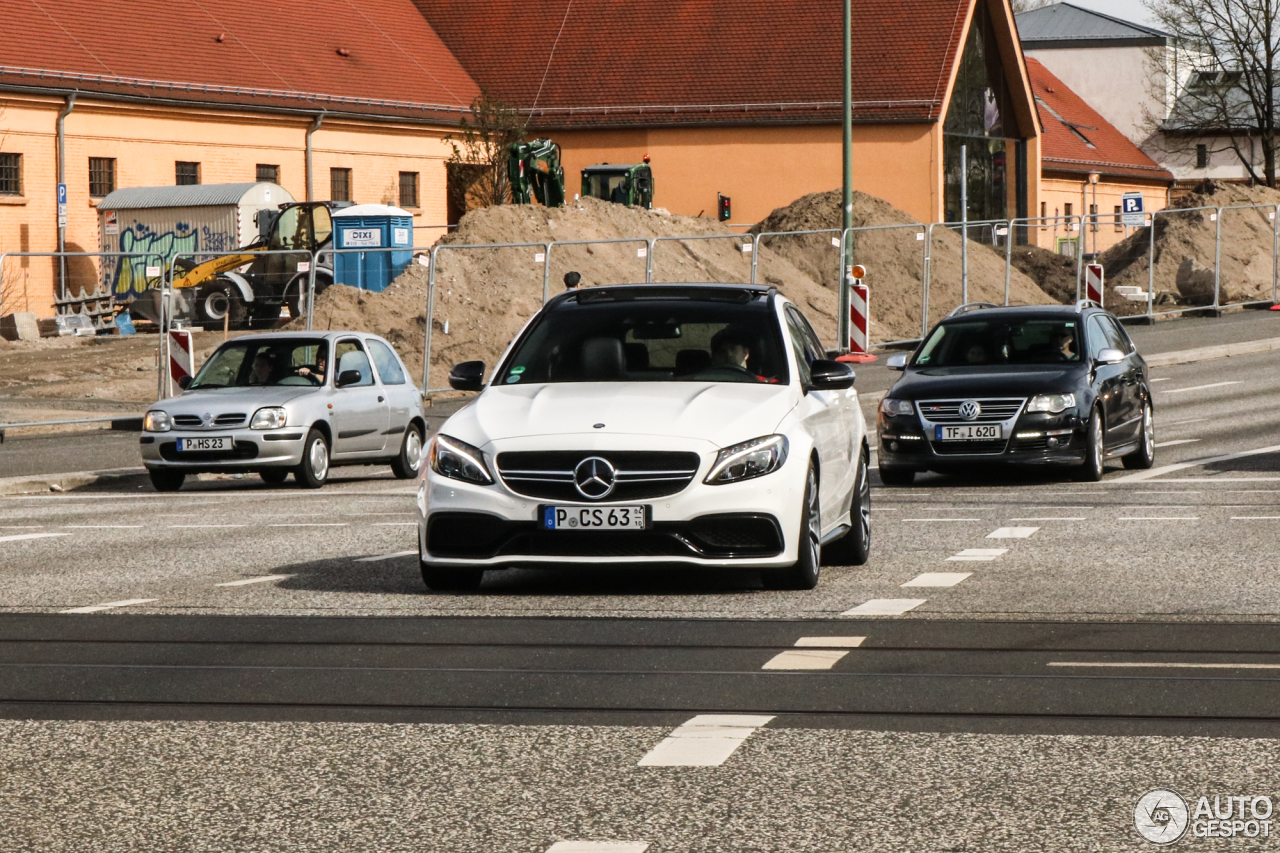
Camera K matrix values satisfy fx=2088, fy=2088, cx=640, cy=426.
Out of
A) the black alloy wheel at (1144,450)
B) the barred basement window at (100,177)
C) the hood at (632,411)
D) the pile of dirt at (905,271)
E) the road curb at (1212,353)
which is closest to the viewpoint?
the hood at (632,411)

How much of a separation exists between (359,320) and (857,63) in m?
29.9

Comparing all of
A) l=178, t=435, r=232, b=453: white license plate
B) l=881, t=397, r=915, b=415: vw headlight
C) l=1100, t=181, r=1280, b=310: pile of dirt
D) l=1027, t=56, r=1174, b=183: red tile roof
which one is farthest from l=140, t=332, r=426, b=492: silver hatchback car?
l=1027, t=56, r=1174, b=183: red tile roof

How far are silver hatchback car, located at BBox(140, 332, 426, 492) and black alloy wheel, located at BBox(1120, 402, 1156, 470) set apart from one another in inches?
290

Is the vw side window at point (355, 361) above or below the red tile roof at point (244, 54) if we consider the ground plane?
below

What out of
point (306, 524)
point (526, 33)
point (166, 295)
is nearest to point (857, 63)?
point (526, 33)

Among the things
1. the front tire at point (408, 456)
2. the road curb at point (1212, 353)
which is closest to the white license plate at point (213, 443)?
the front tire at point (408, 456)

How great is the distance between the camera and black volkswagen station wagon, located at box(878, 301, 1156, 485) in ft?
56.9

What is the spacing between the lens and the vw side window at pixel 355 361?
68.7 ft

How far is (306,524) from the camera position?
15406mm

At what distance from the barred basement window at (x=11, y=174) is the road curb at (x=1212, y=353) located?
26671 millimetres

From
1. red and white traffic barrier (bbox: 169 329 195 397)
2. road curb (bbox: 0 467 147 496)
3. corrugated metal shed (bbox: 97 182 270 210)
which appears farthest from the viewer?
corrugated metal shed (bbox: 97 182 270 210)

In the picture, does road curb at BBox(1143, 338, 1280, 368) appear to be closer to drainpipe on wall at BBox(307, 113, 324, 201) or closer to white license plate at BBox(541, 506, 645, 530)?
white license plate at BBox(541, 506, 645, 530)

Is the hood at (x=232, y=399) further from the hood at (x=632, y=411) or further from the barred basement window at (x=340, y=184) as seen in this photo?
the barred basement window at (x=340, y=184)

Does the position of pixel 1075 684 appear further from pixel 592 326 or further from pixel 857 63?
pixel 857 63
